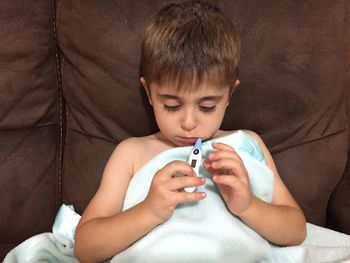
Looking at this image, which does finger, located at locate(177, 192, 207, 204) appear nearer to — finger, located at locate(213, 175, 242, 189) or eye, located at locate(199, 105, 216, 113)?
finger, located at locate(213, 175, 242, 189)

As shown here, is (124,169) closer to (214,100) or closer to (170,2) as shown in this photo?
(214,100)

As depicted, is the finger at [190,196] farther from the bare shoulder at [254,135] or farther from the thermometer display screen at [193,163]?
the bare shoulder at [254,135]

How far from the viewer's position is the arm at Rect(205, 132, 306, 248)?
1.08m

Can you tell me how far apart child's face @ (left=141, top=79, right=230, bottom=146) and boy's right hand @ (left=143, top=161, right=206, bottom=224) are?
0.42ft

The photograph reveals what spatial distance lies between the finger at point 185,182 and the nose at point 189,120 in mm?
145

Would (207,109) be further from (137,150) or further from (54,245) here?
(54,245)

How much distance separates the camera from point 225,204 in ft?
3.90

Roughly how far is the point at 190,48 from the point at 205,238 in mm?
395

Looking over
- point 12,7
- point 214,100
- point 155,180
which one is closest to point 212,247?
point 155,180

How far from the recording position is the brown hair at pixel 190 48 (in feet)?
3.66

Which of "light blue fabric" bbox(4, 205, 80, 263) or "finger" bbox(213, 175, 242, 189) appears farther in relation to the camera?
"light blue fabric" bbox(4, 205, 80, 263)

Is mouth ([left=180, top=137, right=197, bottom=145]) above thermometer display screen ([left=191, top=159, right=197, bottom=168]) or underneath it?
above

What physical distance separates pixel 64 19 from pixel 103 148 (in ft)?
1.08

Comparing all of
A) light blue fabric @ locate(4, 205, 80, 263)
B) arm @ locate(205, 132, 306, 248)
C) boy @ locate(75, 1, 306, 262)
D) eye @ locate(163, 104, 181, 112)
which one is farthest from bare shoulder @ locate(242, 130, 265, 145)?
light blue fabric @ locate(4, 205, 80, 263)
